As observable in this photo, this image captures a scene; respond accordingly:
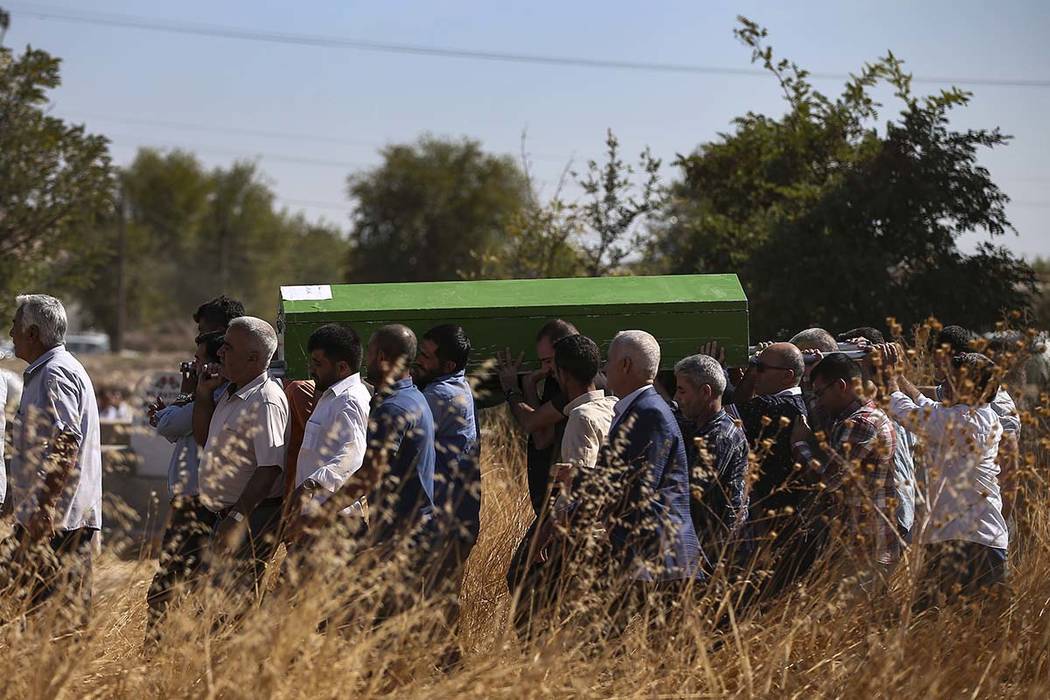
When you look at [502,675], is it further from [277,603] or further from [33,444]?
[33,444]

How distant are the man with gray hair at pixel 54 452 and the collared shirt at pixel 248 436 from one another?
19.7 inches

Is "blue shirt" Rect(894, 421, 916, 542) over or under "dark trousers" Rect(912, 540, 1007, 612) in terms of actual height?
over

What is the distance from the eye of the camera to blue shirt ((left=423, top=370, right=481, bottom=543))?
5.53 metres

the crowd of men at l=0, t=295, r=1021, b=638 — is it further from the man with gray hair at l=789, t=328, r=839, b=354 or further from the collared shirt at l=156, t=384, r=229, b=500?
the man with gray hair at l=789, t=328, r=839, b=354

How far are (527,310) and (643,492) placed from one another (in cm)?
208

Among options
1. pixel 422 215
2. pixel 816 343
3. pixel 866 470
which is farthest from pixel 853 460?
pixel 422 215

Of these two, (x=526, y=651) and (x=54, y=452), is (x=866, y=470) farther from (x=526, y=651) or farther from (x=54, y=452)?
(x=54, y=452)

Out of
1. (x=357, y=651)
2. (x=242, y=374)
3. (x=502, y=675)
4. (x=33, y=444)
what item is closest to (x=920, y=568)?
(x=502, y=675)

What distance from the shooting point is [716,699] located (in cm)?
462

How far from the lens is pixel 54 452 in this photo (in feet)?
18.3

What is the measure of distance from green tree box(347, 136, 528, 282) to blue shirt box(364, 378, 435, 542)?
42.4 m

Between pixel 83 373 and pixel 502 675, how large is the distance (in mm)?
2532

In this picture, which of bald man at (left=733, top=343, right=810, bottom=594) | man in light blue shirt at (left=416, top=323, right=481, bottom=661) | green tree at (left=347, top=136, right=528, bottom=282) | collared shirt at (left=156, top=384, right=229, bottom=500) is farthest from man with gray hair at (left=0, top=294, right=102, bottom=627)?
green tree at (left=347, top=136, right=528, bottom=282)

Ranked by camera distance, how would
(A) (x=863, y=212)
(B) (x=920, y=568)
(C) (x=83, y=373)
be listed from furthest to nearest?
(A) (x=863, y=212), (C) (x=83, y=373), (B) (x=920, y=568)
